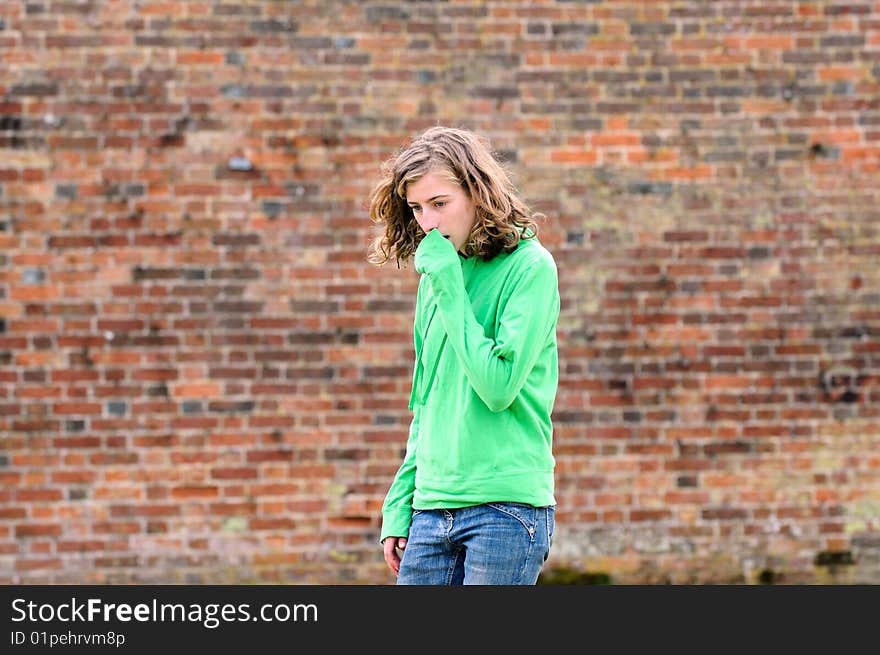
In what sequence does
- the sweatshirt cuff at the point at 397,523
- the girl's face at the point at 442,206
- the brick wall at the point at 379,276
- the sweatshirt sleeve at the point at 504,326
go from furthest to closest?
1. the brick wall at the point at 379,276
2. the sweatshirt cuff at the point at 397,523
3. the girl's face at the point at 442,206
4. the sweatshirt sleeve at the point at 504,326

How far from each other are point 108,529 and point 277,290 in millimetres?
1382

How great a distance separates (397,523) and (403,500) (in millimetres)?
58

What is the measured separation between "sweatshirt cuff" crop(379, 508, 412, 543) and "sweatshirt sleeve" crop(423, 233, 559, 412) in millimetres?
398

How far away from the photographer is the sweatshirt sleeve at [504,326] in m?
2.36

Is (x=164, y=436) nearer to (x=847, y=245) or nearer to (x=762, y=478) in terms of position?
(x=762, y=478)

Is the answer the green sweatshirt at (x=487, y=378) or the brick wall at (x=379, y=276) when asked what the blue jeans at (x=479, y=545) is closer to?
the green sweatshirt at (x=487, y=378)

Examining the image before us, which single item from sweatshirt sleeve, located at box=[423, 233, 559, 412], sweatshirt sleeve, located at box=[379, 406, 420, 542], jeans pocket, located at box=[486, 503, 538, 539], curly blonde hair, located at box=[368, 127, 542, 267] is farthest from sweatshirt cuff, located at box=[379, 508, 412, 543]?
curly blonde hair, located at box=[368, 127, 542, 267]

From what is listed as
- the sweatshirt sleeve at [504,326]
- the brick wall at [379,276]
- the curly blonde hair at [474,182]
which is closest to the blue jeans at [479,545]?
the sweatshirt sleeve at [504,326]

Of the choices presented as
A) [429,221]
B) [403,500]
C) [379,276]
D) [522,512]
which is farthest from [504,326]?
[379,276]

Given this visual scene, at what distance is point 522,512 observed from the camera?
95.5 inches

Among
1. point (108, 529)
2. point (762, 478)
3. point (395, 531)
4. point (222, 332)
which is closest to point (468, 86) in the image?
point (222, 332)

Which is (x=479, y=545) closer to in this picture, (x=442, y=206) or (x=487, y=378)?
(x=487, y=378)

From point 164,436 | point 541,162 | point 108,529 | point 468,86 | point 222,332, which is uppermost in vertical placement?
point 468,86

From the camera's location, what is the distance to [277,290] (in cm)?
522
